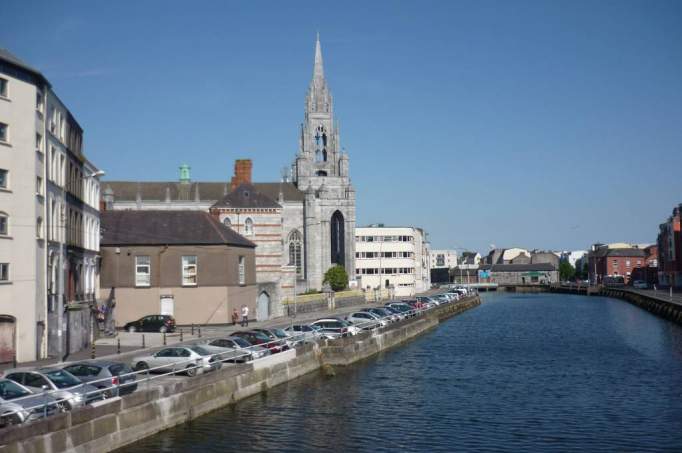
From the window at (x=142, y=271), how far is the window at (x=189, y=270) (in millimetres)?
2753

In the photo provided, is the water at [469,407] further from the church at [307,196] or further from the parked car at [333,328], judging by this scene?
the church at [307,196]

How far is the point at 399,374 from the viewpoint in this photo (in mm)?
43375

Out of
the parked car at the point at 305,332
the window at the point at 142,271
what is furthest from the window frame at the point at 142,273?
the parked car at the point at 305,332

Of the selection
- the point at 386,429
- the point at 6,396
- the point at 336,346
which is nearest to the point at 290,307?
the point at 336,346

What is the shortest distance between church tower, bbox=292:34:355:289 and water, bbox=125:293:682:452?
63.6m

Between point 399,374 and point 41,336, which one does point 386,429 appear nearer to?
point 399,374

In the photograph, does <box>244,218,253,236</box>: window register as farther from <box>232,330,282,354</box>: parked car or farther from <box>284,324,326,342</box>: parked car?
<box>232,330,282,354</box>: parked car

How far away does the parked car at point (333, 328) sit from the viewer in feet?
165

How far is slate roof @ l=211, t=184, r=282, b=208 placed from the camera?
86.4m

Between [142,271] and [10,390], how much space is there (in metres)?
38.5

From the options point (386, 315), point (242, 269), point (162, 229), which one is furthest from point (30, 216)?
point (386, 315)

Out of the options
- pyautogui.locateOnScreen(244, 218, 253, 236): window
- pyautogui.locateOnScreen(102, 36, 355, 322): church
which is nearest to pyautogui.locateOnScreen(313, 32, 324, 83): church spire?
pyautogui.locateOnScreen(102, 36, 355, 322): church

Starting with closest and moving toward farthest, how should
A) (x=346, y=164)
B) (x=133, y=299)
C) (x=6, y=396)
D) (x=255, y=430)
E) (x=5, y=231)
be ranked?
(x=6, y=396) → (x=255, y=430) → (x=5, y=231) → (x=133, y=299) → (x=346, y=164)

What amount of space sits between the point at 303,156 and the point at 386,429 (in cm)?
10823
